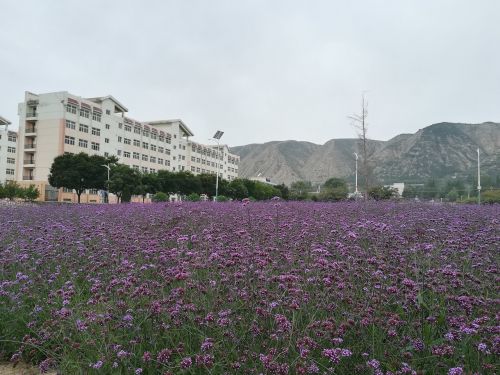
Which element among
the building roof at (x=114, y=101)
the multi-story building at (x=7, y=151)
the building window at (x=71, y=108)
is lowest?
the multi-story building at (x=7, y=151)

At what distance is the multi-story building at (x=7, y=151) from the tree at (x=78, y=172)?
31607mm

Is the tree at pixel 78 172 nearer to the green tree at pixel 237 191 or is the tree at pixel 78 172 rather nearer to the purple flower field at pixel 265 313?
the green tree at pixel 237 191

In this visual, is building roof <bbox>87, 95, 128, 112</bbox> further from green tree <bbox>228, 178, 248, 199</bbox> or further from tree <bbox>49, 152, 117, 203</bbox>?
green tree <bbox>228, 178, 248, 199</bbox>

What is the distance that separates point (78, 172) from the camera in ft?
151

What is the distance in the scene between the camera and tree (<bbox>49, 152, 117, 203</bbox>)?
45.9m

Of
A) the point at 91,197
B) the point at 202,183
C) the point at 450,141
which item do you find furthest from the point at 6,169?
the point at 450,141

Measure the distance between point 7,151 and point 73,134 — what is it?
22.6 m

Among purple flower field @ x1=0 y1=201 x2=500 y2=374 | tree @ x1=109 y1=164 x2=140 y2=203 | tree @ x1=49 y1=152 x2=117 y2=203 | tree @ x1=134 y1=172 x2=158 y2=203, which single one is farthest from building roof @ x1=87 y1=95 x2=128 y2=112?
purple flower field @ x1=0 y1=201 x2=500 y2=374

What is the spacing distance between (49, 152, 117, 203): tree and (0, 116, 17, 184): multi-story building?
3161cm

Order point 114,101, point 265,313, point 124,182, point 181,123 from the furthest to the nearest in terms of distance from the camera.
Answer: point 181,123 < point 114,101 < point 124,182 < point 265,313

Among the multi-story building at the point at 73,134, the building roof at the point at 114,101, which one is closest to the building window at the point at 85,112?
the multi-story building at the point at 73,134

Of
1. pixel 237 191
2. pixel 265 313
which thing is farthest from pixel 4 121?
pixel 265 313

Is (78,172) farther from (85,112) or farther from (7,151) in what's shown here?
(7,151)

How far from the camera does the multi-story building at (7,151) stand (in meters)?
71.4
